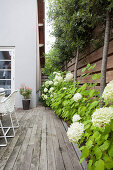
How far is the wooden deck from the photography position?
1.48 meters

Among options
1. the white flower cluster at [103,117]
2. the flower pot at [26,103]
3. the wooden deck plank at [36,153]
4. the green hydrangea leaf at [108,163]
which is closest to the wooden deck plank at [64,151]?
the wooden deck plank at [36,153]

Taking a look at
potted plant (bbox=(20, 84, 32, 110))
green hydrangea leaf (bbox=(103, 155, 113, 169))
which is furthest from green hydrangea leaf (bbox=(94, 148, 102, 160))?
potted plant (bbox=(20, 84, 32, 110))

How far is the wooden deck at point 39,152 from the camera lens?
148 cm

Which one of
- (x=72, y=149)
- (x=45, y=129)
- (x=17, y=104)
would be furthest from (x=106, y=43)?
(x=17, y=104)

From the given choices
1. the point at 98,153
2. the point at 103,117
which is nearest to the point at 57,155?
the point at 98,153

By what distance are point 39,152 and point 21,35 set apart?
4.12m

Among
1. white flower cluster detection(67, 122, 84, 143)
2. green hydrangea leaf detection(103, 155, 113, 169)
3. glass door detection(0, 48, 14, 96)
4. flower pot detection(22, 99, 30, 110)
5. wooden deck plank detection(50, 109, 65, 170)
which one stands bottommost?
wooden deck plank detection(50, 109, 65, 170)

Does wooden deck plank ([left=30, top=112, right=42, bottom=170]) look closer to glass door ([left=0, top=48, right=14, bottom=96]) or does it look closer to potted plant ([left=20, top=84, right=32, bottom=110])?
potted plant ([left=20, top=84, right=32, bottom=110])

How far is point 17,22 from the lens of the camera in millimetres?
4703

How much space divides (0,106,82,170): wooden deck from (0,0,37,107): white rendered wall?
2.51 metres

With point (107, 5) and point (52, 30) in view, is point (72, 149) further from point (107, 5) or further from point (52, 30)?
point (52, 30)

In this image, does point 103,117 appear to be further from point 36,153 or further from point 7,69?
point 7,69

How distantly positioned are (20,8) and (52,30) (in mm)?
2436

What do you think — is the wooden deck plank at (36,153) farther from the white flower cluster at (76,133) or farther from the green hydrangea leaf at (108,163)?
the green hydrangea leaf at (108,163)
